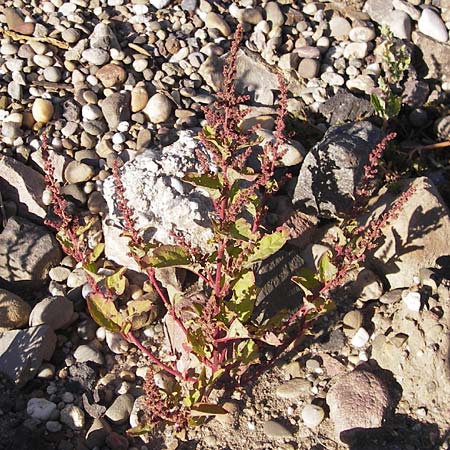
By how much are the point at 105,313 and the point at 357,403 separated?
1395 mm

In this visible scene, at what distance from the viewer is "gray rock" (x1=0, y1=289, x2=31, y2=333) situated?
3945 mm

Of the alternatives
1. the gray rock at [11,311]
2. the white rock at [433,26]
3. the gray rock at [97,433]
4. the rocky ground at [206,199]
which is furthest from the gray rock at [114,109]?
the white rock at [433,26]

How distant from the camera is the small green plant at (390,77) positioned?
4707 millimetres

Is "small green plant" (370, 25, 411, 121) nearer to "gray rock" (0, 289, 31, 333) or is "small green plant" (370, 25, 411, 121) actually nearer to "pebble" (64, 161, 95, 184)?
"pebble" (64, 161, 95, 184)

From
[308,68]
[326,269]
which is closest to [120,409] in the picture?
[326,269]

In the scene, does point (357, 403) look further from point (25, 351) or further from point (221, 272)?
point (25, 351)

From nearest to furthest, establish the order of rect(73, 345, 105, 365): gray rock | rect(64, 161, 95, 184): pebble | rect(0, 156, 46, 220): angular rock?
rect(73, 345, 105, 365): gray rock < rect(0, 156, 46, 220): angular rock < rect(64, 161, 95, 184): pebble

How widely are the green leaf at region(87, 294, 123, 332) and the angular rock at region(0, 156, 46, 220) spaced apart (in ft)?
3.73

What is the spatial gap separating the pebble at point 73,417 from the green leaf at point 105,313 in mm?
565

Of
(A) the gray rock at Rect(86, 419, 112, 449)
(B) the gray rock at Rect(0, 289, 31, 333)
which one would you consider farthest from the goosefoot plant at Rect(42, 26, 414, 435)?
(B) the gray rock at Rect(0, 289, 31, 333)

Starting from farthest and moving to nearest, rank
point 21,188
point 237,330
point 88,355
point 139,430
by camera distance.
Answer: point 21,188 < point 88,355 < point 139,430 < point 237,330

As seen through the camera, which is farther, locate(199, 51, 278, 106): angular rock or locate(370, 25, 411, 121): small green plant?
locate(199, 51, 278, 106): angular rock

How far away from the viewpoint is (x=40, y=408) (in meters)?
3.67

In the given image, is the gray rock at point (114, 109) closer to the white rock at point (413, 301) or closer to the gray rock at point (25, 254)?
the gray rock at point (25, 254)
